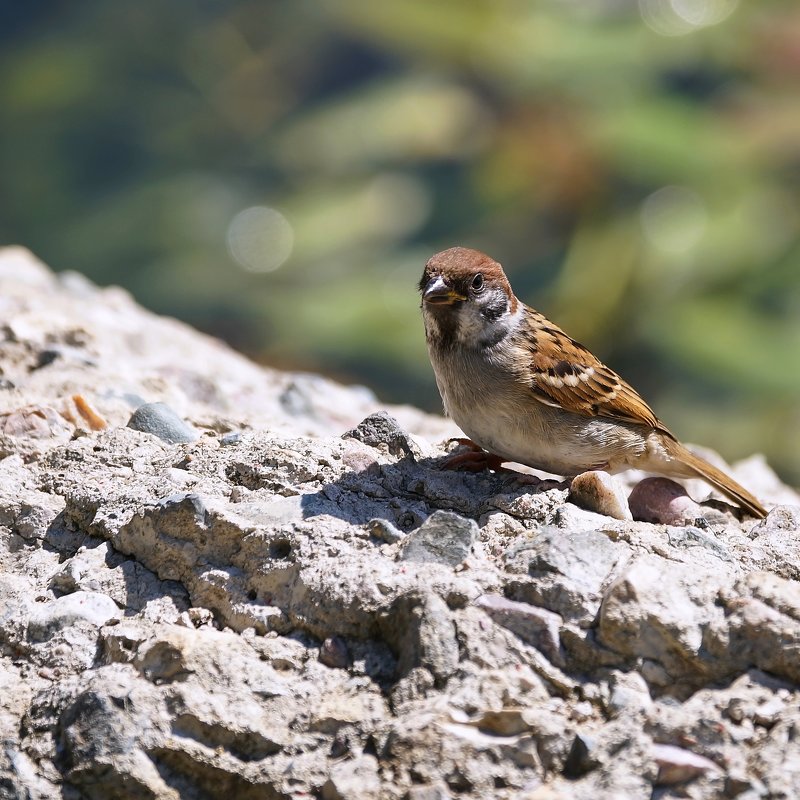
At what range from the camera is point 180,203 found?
26.8 feet

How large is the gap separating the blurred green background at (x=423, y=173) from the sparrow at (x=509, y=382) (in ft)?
10.6

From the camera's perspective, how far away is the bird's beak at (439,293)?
3.27 metres

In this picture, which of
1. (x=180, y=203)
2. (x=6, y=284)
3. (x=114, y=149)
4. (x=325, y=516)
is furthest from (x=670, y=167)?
(x=325, y=516)

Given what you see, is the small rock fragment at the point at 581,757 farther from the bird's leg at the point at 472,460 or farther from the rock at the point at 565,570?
the bird's leg at the point at 472,460

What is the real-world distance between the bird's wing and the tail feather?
0.09 meters

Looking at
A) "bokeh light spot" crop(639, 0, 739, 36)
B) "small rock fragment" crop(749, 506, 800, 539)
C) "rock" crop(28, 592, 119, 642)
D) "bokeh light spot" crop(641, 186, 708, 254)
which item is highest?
"bokeh light spot" crop(639, 0, 739, 36)

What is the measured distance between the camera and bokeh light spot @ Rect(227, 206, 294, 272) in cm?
783

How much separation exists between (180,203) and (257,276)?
801 millimetres

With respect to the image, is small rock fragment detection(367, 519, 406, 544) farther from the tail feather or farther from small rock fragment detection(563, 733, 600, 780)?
the tail feather

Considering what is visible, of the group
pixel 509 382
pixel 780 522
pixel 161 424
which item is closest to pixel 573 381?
pixel 509 382

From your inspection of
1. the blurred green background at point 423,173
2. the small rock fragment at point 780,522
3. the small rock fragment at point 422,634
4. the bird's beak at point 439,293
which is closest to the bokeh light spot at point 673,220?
the blurred green background at point 423,173

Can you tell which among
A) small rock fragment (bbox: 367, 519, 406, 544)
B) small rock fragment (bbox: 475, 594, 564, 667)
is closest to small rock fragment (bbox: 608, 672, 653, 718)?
small rock fragment (bbox: 475, 594, 564, 667)

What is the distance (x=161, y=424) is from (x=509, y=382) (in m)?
0.91

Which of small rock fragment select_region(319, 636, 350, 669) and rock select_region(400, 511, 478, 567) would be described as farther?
rock select_region(400, 511, 478, 567)
